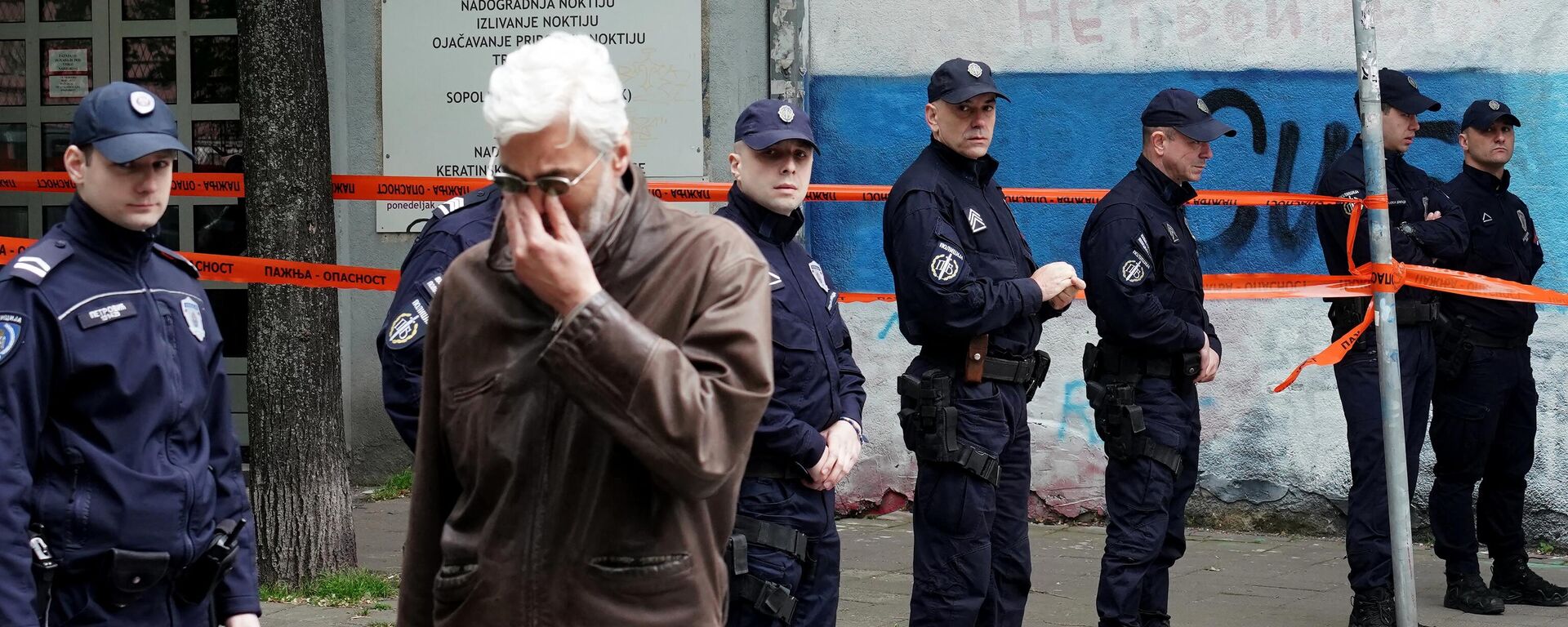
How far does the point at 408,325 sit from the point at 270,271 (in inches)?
115

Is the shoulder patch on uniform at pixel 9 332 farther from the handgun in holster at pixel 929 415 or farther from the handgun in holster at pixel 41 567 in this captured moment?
the handgun in holster at pixel 929 415

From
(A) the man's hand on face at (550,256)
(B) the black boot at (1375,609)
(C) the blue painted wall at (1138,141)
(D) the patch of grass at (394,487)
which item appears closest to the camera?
(A) the man's hand on face at (550,256)

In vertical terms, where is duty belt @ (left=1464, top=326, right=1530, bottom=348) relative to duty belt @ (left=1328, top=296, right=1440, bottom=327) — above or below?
below

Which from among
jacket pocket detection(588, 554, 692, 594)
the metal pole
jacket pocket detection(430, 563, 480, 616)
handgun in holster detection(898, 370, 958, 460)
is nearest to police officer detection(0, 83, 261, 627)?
jacket pocket detection(430, 563, 480, 616)

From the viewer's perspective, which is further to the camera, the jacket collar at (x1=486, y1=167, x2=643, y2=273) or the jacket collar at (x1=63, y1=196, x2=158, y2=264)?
the jacket collar at (x1=63, y1=196, x2=158, y2=264)

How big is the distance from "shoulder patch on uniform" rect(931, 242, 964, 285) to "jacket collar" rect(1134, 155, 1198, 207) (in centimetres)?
104

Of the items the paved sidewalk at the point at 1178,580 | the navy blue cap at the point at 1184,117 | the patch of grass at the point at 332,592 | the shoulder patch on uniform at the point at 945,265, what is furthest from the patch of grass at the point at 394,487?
the navy blue cap at the point at 1184,117

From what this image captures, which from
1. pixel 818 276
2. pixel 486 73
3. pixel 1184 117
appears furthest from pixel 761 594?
pixel 486 73

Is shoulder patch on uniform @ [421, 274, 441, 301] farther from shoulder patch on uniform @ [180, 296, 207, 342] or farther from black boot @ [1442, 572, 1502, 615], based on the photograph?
black boot @ [1442, 572, 1502, 615]

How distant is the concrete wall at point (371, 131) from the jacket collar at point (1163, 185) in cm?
327

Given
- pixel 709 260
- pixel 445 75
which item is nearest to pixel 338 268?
pixel 445 75

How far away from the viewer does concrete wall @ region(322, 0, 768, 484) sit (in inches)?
352

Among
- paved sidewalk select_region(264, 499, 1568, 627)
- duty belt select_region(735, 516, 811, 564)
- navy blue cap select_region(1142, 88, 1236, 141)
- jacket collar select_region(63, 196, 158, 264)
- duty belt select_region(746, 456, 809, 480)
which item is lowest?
paved sidewalk select_region(264, 499, 1568, 627)

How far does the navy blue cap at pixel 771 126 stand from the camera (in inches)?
184
